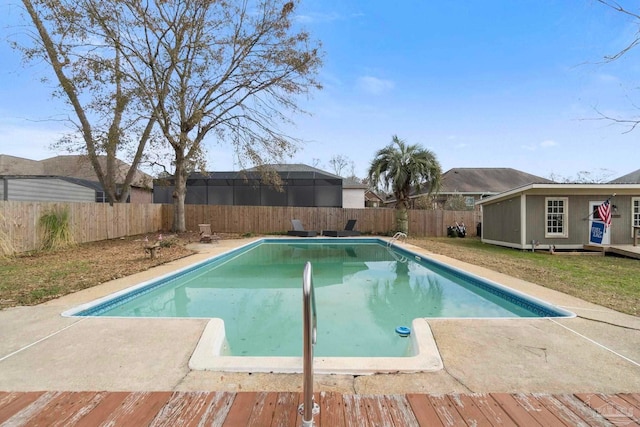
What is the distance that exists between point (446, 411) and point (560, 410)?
0.71 meters

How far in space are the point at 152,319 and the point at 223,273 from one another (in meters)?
4.39

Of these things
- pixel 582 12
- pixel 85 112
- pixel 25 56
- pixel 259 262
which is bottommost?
pixel 259 262

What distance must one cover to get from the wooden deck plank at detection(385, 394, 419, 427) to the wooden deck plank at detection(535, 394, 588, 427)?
2.86 feet

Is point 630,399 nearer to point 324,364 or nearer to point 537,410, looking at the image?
point 537,410

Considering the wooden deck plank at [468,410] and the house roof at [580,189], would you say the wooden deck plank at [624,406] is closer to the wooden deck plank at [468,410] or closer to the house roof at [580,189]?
the wooden deck plank at [468,410]

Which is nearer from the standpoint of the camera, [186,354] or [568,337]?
[186,354]

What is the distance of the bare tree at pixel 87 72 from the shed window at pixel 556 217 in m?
15.7

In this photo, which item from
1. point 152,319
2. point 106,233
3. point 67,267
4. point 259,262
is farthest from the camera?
point 106,233

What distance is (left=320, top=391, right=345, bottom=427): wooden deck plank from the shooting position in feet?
6.01

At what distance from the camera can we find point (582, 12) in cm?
274

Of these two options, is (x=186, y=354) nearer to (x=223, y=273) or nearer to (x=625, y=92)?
(x=625, y=92)

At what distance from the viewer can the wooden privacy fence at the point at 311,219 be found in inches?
688

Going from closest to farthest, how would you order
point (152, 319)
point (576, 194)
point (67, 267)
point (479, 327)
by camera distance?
point (479, 327), point (152, 319), point (67, 267), point (576, 194)

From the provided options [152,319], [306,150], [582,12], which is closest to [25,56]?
[306,150]
